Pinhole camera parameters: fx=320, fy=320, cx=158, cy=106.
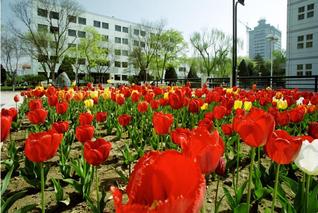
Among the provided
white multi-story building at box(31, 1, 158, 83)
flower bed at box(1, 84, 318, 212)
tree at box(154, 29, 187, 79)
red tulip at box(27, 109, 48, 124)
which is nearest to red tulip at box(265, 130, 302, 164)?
flower bed at box(1, 84, 318, 212)

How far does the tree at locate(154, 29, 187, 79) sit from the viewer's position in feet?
161

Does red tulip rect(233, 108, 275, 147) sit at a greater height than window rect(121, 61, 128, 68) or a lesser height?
lesser

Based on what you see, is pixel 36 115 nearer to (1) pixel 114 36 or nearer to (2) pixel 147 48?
(2) pixel 147 48

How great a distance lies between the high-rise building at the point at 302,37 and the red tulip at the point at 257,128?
114ft

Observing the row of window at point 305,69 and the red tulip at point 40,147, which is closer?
the red tulip at point 40,147

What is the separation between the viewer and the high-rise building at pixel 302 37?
1283 inches

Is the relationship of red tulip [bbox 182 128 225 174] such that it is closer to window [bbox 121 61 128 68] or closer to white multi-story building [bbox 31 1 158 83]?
white multi-story building [bbox 31 1 158 83]

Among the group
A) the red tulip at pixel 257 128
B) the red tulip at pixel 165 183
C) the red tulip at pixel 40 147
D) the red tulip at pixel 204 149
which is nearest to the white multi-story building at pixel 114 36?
the red tulip at pixel 40 147

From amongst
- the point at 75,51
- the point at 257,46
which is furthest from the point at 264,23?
the point at 75,51

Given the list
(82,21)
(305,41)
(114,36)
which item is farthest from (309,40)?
(114,36)

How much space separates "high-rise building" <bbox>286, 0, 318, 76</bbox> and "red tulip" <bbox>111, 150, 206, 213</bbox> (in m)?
35.7

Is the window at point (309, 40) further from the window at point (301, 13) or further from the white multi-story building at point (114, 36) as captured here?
the white multi-story building at point (114, 36)

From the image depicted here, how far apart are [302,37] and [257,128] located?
36.6 meters

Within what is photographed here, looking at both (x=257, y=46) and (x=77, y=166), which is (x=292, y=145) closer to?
(x=77, y=166)
